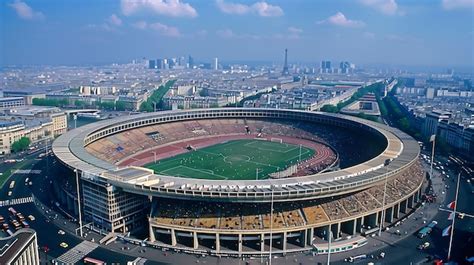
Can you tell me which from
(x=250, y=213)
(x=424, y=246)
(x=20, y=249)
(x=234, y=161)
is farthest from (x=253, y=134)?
(x=20, y=249)

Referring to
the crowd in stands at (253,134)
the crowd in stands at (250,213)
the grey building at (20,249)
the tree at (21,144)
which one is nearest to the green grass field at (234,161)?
the crowd in stands at (253,134)

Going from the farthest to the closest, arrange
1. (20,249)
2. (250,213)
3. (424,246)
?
1. (424,246)
2. (250,213)
3. (20,249)

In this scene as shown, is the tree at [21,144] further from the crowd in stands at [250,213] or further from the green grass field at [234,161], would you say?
the crowd in stands at [250,213]

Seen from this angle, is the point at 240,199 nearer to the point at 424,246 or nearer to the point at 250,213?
the point at 250,213

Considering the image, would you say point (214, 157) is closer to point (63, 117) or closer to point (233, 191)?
point (233, 191)

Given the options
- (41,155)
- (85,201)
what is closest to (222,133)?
(41,155)

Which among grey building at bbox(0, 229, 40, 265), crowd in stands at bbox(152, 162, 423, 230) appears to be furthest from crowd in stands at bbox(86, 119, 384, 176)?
grey building at bbox(0, 229, 40, 265)
